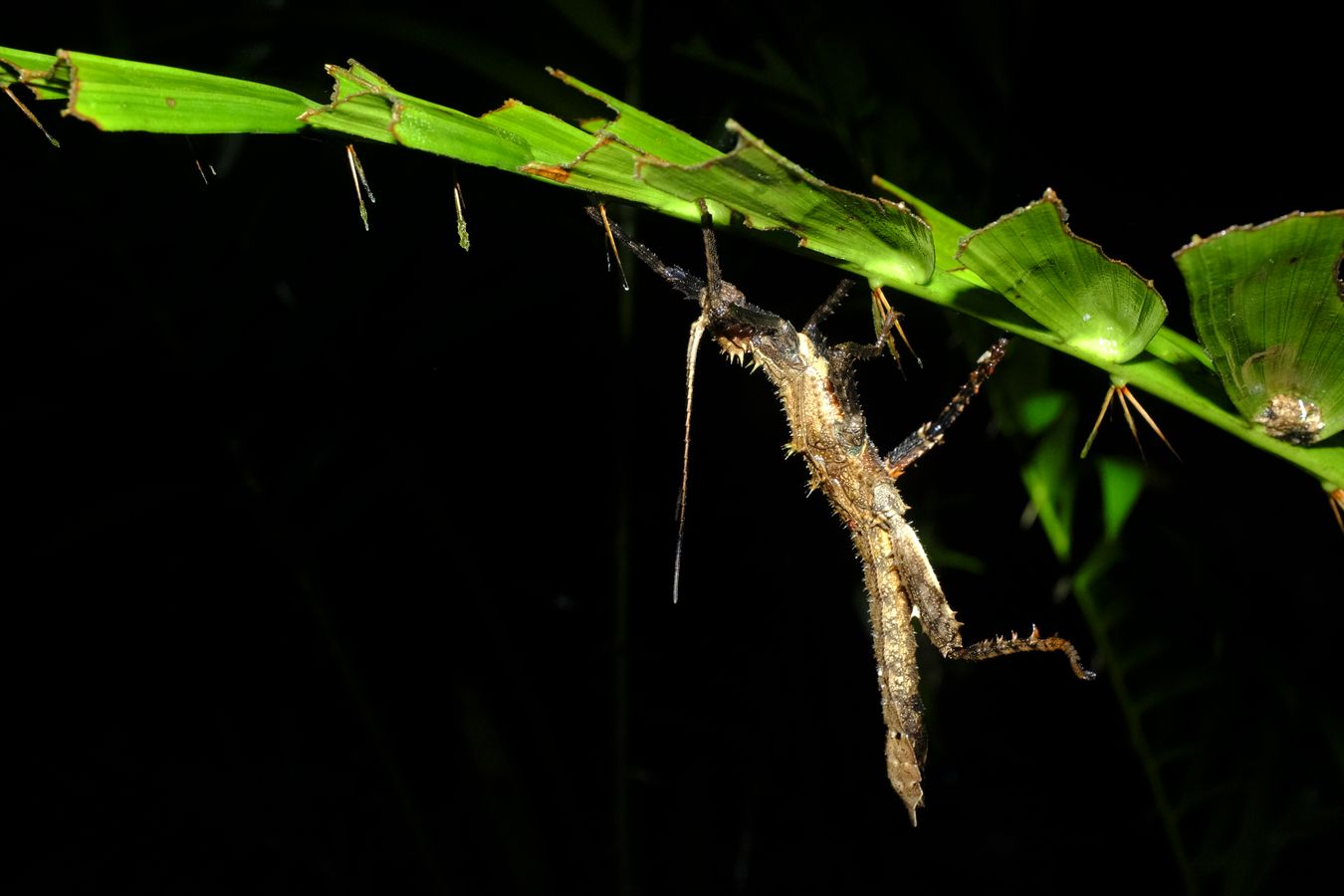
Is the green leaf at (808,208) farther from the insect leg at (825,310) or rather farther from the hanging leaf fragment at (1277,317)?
the insect leg at (825,310)

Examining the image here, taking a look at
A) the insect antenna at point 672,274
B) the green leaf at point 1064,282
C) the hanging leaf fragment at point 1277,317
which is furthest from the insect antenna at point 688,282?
the hanging leaf fragment at point 1277,317

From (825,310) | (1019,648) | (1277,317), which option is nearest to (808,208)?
(1277,317)

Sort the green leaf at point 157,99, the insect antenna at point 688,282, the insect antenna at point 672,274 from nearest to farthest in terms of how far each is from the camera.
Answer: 1. the green leaf at point 157,99
2. the insect antenna at point 688,282
3. the insect antenna at point 672,274

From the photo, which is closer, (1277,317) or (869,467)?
(1277,317)


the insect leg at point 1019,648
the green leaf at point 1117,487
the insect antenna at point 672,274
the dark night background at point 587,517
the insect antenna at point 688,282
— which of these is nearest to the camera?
the insect antenna at point 688,282

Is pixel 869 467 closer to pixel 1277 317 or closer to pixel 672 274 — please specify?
pixel 672 274

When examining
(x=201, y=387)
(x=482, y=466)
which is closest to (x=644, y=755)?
(x=482, y=466)
